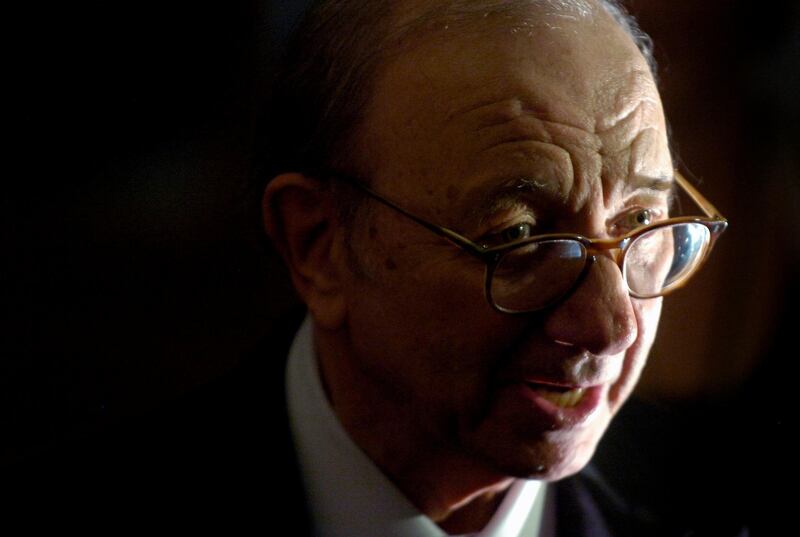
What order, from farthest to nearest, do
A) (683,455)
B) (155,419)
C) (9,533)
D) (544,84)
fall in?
(683,455) < (155,419) < (9,533) < (544,84)

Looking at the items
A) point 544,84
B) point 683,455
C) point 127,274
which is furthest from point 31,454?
point 683,455

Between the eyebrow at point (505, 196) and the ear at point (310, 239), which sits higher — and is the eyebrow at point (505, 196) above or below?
above

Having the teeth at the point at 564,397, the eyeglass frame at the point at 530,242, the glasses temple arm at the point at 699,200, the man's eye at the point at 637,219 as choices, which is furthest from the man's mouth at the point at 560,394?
the glasses temple arm at the point at 699,200

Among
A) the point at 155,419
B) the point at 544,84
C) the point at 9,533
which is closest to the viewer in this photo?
the point at 544,84

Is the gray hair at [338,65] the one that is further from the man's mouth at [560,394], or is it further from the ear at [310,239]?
the man's mouth at [560,394]

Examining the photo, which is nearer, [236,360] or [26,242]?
[26,242]

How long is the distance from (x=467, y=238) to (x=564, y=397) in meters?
0.25

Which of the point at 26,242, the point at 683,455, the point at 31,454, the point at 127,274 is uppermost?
the point at 26,242

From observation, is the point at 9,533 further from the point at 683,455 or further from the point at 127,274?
the point at 683,455

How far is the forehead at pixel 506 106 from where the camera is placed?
3.40 ft

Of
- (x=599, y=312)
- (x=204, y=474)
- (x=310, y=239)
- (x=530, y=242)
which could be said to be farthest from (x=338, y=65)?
(x=204, y=474)

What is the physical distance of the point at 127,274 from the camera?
1218mm

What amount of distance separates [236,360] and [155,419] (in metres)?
0.15

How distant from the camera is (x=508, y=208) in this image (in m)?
1.03
